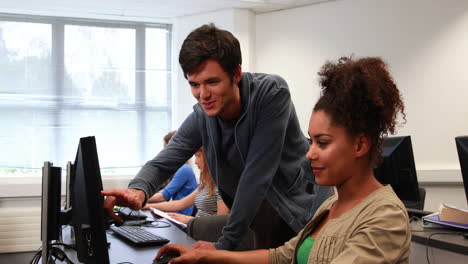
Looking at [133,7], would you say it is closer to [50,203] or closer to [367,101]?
[50,203]

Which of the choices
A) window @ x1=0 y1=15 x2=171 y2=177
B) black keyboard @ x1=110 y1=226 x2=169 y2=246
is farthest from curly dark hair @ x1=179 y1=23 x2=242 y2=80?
window @ x1=0 y1=15 x2=171 y2=177

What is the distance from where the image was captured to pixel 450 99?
4.43 m

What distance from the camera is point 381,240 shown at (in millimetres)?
1152

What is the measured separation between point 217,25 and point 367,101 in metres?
4.17

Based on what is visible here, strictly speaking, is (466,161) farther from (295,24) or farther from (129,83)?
(129,83)

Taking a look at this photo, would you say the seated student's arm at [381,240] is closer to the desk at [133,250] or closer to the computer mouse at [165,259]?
the computer mouse at [165,259]

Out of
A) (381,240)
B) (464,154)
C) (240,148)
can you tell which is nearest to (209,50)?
(240,148)

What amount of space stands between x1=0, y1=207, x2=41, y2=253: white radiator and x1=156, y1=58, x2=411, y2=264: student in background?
3.18 m

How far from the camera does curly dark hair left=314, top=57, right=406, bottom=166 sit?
1.23 m

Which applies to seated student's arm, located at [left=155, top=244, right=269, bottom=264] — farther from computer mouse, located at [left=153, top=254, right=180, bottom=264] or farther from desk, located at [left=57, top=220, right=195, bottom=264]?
desk, located at [left=57, top=220, right=195, bottom=264]

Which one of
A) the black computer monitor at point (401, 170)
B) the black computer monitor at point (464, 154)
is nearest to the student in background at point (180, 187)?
the black computer monitor at point (401, 170)

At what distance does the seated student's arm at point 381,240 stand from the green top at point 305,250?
0.20m

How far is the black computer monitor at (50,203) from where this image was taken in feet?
5.71

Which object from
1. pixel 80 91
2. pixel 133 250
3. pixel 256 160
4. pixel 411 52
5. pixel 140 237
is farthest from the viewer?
pixel 80 91
